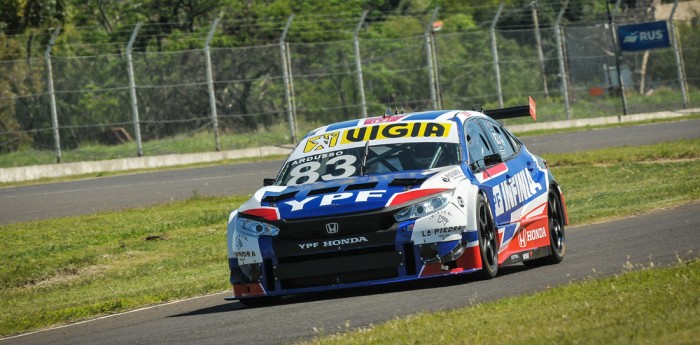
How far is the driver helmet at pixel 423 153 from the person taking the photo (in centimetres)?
1146

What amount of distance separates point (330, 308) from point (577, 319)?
2787 mm

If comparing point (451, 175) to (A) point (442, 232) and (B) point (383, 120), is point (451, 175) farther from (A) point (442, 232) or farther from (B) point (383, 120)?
(B) point (383, 120)

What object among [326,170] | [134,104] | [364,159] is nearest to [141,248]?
[326,170]

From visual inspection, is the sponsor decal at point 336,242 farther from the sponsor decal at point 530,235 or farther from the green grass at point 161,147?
the green grass at point 161,147

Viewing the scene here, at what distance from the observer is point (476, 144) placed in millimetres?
11992

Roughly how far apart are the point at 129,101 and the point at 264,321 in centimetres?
2612

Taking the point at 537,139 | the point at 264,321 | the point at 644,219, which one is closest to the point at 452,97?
the point at 537,139

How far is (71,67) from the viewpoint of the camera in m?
34.4

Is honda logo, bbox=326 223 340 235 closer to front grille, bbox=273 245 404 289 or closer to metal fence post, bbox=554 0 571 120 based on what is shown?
front grille, bbox=273 245 404 289

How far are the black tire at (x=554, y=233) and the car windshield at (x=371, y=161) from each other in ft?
4.96

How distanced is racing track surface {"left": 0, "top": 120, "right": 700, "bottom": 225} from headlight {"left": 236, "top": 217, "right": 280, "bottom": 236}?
38.9ft

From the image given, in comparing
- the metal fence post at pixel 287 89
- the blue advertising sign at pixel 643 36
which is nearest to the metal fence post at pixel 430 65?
the metal fence post at pixel 287 89

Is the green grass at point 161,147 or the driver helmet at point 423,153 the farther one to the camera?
the green grass at point 161,147

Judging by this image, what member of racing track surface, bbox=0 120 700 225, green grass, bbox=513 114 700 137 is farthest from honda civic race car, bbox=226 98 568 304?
green grass, bbox=513 114 700 137
